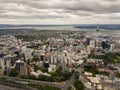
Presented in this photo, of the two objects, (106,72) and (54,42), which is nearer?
(106,72)

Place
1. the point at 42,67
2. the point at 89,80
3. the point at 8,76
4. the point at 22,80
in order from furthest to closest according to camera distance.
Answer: the point at 42,67 < the point at 8,76 < the point at 22,80 < the point at 89,80

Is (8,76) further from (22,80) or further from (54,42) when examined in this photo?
(54,42)

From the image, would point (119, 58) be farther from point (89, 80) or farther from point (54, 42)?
point (54, 42)

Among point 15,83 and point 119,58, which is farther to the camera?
point 119,58

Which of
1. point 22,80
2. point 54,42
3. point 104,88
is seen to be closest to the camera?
point 104,88

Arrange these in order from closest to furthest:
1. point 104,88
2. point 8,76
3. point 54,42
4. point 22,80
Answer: point 104,88
point 22,80
point 8,76
point 54,42

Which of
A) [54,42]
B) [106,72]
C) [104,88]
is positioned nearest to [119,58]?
[106,72]

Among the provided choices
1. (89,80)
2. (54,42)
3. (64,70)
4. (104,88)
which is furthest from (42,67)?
(54,42)

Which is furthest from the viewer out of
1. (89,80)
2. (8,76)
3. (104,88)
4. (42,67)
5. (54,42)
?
(54,42)
